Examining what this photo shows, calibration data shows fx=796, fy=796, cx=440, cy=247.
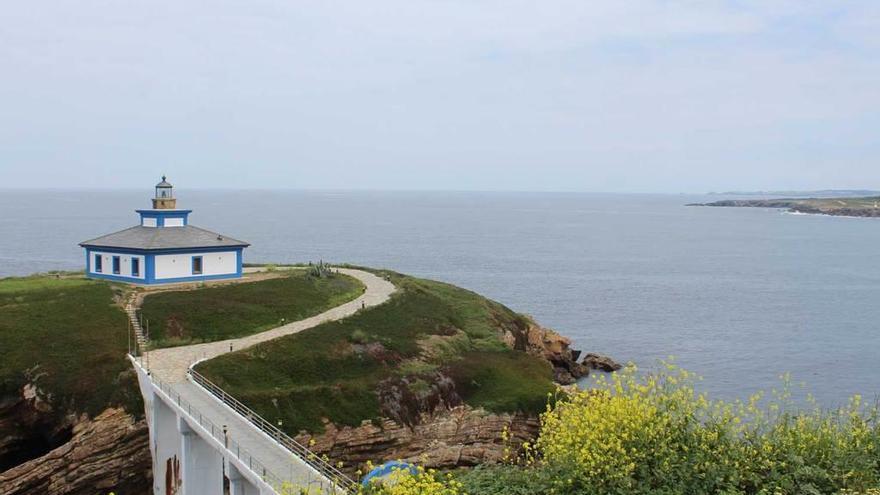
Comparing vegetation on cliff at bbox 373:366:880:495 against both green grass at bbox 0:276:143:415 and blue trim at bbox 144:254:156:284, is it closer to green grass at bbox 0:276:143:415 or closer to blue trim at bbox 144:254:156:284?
green grass at bbox 0:276:143:415

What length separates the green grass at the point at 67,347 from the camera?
3994 cm

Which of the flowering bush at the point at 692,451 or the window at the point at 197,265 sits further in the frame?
the window at the point at 197,265

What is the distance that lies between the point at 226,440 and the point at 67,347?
16658 millimetres

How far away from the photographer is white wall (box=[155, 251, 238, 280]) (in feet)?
189

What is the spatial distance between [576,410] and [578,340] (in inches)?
2055

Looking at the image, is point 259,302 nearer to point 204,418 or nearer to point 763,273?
point 204,418

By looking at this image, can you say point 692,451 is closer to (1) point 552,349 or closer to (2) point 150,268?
(1) point 552,349

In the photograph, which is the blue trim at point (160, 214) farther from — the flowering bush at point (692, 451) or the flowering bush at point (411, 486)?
the flowering bush at point (692, 451)

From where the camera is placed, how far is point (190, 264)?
59.3 metres

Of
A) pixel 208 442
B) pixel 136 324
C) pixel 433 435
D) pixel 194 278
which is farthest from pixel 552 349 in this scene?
pixel 208 442

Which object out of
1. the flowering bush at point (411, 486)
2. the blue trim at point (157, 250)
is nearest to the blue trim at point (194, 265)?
the blue trim at point (157, 250)

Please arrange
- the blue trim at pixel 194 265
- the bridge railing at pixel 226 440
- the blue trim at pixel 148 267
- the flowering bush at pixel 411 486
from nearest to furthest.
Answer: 1. the flowering bush at pixel 411 486
2. the bridge railing at pixel 226 440
3. the blue trim at pixel 148 267
4. the blue trim at pixel 194 265

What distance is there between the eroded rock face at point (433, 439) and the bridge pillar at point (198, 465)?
13.7 ft

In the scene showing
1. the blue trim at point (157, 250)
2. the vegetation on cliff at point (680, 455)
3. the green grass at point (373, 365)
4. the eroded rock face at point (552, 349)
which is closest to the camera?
the vegetation on cliff at point (680, 455)
